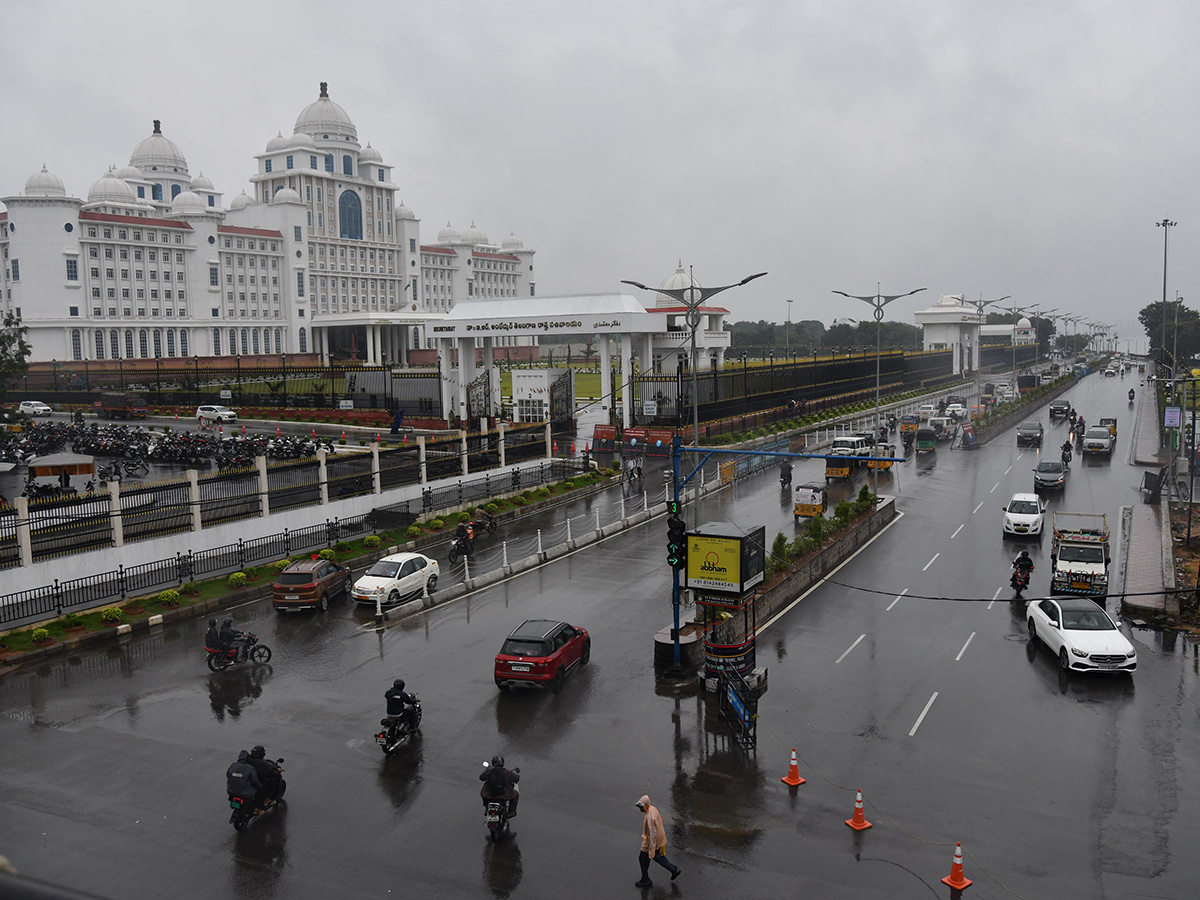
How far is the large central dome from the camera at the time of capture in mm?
123188

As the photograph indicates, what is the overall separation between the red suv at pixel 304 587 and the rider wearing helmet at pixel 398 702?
9550mm

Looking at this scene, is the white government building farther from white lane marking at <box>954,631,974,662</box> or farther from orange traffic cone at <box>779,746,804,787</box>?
orange traffic cone at <box>779,746,804,787</box>

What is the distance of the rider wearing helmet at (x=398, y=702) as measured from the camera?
623 inches

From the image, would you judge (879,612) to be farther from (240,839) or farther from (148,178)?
(148,178)

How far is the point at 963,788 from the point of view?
14.4 meters

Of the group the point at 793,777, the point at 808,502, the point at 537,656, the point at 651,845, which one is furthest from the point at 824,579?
the point at 651,845

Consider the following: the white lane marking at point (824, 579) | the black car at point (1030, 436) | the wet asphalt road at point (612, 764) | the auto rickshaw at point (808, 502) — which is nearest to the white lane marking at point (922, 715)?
the wet asphalt road at point (612, 764)

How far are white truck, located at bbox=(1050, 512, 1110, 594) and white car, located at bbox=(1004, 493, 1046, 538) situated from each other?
13.9ft

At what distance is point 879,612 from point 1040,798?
1040 centimetres

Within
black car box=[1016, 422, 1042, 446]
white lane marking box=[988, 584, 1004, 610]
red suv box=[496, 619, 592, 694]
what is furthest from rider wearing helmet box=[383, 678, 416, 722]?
black car box=[1016, 422, 1042, 446]

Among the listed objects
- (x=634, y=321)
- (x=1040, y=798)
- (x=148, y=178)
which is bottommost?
(x=1040, y=798)

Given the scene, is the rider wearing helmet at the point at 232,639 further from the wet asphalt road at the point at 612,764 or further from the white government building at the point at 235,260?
the white government building at the point at 235,260

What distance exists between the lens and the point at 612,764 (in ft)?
50.5

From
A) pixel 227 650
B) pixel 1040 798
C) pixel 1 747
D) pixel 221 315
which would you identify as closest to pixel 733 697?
pixel 1040 798
